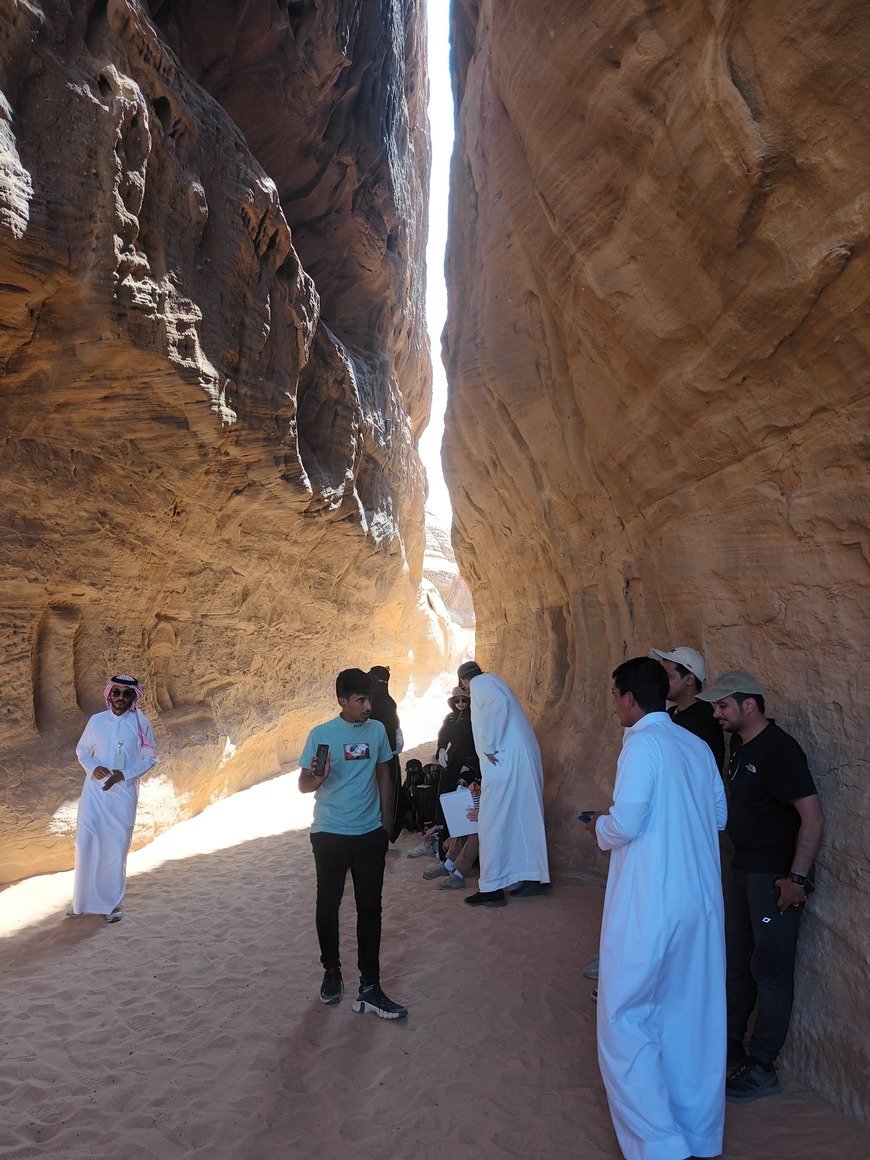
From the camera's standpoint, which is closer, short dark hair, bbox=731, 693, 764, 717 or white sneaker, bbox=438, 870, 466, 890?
short dark hair, bbox=731, 693, 764, 717

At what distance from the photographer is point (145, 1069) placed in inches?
126

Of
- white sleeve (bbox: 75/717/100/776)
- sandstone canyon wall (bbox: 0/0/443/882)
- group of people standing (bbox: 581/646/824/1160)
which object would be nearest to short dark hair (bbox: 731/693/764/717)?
group of people standing (bbox: 581/646/824/1160)

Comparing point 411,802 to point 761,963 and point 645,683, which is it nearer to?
point 761,963

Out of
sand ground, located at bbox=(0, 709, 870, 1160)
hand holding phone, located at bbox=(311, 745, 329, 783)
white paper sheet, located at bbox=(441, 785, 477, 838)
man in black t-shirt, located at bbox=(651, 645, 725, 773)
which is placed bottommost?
sand ground, located at bbox=(0, 709, 870, 1160)

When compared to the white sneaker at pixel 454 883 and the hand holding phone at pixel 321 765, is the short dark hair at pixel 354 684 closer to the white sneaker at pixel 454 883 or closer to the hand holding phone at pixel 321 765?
the hand holding phone at pixel 321 765

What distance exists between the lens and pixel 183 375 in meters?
6.46

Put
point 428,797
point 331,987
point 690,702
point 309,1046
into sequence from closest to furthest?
point 309,1046 < point 690,702 < point 331,987 < point 428,797

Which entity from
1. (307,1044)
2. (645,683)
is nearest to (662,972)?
(645,683)

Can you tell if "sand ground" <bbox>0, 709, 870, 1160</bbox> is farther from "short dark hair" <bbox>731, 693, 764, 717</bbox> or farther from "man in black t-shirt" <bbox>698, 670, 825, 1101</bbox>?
"short dark hair" <bbox>731, 693, 764, 717</bbox>

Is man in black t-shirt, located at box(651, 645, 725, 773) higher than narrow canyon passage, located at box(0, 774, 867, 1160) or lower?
higher

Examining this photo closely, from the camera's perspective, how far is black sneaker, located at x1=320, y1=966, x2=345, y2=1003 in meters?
3.67

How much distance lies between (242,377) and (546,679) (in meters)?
4.71

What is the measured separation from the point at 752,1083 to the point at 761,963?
45 cm

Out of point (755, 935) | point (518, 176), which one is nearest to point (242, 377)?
point (518, 176)
